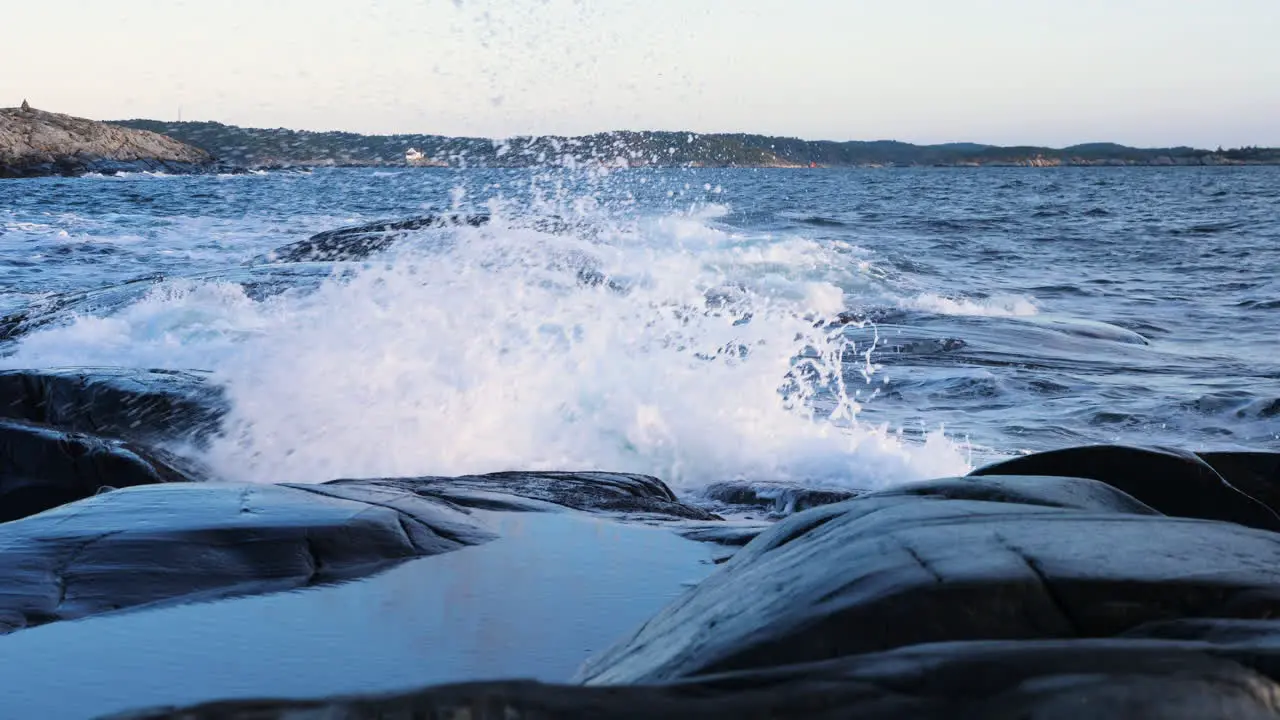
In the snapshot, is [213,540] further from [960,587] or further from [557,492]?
[960,587]

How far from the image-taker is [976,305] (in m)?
15.5

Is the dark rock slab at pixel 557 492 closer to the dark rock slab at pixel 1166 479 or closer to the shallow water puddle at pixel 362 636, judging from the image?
the shallow water puddle at pixel 362 636

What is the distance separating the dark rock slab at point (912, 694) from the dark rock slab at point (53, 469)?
12.9 ft

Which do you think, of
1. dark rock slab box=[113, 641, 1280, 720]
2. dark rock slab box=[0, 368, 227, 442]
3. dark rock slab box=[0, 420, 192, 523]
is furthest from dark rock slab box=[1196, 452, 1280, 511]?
dark rock slab box=[0, 368, 227, 442]

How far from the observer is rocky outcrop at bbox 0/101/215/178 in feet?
284

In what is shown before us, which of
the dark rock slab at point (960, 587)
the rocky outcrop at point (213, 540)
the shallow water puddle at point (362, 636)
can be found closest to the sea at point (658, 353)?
the rocky outcrop at point (213, 540)

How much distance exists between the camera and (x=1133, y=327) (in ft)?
44.8

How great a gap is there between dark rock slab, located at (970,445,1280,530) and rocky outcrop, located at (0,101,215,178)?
91785 mm

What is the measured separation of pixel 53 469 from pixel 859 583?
4.16 meters

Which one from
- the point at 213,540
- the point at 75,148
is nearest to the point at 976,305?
the point at 213,540

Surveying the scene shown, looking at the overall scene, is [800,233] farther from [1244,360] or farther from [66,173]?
[66,173]

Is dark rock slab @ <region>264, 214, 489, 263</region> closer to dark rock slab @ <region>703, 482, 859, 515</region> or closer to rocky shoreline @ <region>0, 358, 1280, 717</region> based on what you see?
dark rock slab @ <region>703, 482, 859, 515</region>

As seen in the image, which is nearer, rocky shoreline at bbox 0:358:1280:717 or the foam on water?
rocky shoreline at bbox 0:358:1280:717

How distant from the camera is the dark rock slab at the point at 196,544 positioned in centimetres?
318
